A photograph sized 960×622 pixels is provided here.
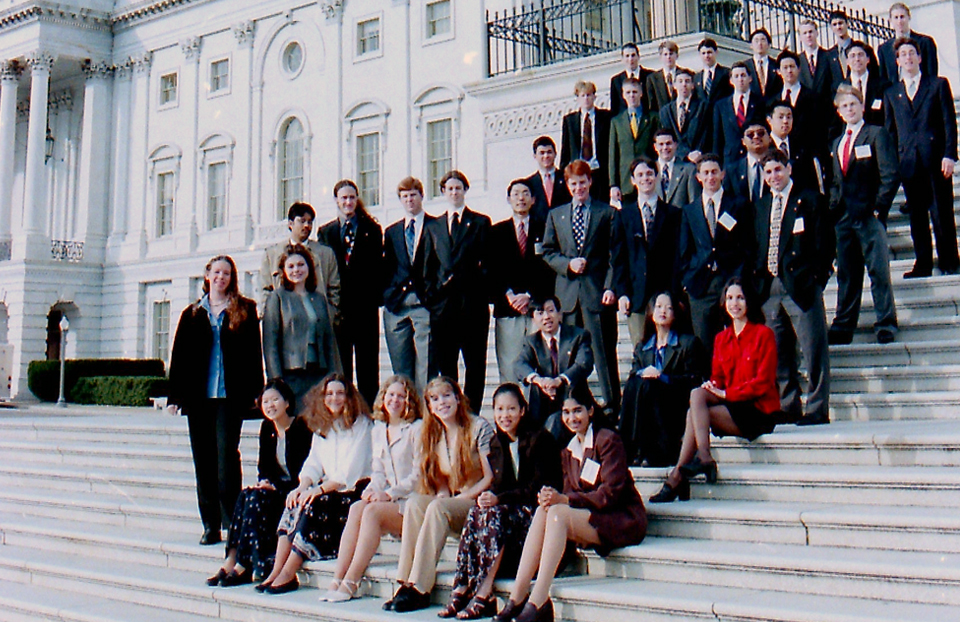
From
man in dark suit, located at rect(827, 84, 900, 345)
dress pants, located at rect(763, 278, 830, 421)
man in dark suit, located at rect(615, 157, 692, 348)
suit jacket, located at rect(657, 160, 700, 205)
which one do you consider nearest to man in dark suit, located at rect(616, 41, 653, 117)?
suit jacket, located at rect(657, 160, 700, 205)

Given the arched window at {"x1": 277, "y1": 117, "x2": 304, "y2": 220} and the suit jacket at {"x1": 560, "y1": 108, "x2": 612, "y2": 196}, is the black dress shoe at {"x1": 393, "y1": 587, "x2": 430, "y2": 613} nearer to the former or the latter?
the suit jacket at {"x1": 560, "y1": 108, "x2": 612, "y2": 196}

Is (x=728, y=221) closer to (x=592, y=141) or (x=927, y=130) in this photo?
(x=927, y=130)

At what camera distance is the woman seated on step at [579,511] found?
5297mm

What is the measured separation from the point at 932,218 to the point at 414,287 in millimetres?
4422

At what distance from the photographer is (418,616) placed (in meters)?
5.63

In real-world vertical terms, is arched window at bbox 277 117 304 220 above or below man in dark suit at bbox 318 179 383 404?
above

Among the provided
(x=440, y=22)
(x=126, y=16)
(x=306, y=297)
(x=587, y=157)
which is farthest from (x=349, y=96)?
(x=306, y=297)

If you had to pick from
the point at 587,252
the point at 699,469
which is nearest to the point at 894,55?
the point at 587,252

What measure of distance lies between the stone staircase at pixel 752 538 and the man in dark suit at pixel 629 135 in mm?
1829

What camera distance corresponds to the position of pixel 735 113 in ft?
31.2

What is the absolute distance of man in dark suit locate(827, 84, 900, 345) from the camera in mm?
7953

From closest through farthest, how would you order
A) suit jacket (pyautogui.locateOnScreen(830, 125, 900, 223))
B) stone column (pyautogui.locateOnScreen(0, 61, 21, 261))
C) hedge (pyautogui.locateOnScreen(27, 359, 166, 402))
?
suit jacket (pyautogui.locateOnScreen(830, 125, 900, 223)) → hedge (pyautogui.locateOnScreen(27, 359, 166, 402)) → stone column (pyautogui.locateOnScreen(0, 61, 21, 261))

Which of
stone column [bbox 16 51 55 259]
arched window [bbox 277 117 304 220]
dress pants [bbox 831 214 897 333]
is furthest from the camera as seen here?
stone column [bbox 16 51 55 259]

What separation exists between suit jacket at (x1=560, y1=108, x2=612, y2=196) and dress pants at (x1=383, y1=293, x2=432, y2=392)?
2.83 metres
